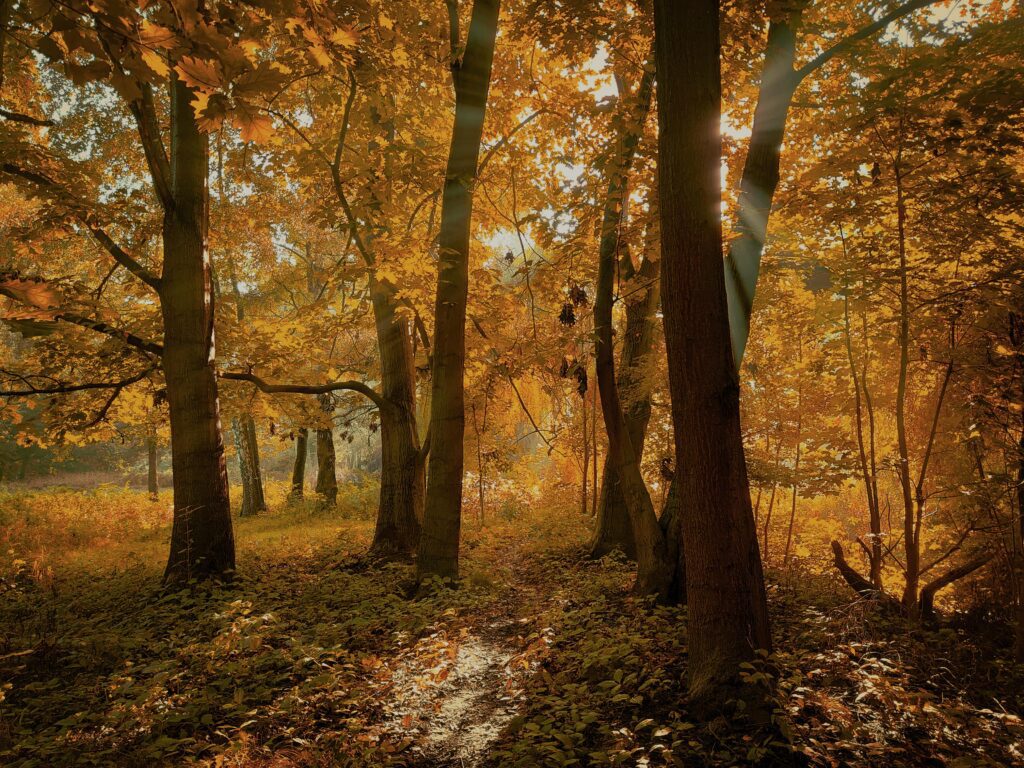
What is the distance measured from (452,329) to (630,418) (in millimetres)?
3545

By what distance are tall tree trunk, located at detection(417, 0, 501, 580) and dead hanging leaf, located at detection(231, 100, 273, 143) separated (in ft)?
14.0

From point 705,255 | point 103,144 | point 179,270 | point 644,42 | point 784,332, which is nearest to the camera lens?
point 705,255

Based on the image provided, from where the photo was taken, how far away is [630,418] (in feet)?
28.5

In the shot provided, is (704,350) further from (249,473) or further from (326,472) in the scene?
(249,473)

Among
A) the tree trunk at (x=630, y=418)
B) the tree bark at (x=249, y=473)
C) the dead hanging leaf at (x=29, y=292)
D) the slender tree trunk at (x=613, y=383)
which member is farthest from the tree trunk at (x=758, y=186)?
the tree bark at (x=249, y=473)

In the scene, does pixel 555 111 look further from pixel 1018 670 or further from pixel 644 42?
pixel 1018 670

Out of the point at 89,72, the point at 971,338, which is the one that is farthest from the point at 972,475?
the point at 89,72

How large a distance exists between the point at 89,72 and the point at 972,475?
31.3ft

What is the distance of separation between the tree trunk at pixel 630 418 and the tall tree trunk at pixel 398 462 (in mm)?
2974

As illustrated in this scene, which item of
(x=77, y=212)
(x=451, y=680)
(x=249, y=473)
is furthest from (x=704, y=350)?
(x=249, y=473)

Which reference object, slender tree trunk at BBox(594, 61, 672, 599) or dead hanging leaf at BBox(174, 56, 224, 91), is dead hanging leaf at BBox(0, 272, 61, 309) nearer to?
dead hanging leaf at BBox(174, 56, 224, 91)

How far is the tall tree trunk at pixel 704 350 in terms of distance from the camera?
3.26 metres

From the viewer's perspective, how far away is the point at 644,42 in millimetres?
5918

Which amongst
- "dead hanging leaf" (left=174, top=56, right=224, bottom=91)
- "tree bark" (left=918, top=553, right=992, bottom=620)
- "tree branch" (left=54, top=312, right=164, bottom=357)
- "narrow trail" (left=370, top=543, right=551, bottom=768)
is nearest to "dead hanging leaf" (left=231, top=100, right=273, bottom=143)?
"dead hanging leaf" (left=174, top=56, right=224, bottom=91)
